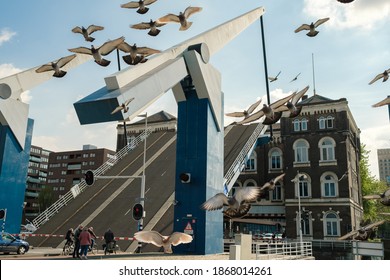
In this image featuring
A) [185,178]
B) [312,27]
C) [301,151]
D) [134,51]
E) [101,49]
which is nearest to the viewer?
[312,27]

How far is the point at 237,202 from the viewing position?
9344 mm

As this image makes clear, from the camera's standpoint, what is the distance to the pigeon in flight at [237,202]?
929 cm

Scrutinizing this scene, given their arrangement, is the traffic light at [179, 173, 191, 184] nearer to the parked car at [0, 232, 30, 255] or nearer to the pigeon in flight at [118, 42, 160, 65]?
the pigeon in flight at [118, 42, 160, 65]

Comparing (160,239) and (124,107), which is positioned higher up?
(124,107)

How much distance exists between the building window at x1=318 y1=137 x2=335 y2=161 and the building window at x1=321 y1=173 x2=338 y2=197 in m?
2.28

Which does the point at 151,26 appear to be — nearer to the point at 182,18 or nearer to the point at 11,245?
the point at 182,18

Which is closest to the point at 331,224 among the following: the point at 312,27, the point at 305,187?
the point at 305,187

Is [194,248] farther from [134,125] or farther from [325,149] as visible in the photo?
[134,125]

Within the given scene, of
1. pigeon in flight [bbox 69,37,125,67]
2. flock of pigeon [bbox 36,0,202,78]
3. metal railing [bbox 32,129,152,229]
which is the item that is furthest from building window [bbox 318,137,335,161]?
pigeon in flight [bbox 69,37,125,67]

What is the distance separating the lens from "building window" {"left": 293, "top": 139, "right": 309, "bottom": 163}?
5238 cm

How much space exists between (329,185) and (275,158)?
998 cm

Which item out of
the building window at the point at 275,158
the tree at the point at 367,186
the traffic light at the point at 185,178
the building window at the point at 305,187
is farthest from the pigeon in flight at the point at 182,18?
the tree at the point at 367,186

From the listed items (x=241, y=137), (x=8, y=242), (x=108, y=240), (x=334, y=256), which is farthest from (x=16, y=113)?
(x=334, y=256)

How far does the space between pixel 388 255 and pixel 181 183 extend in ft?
57.0
